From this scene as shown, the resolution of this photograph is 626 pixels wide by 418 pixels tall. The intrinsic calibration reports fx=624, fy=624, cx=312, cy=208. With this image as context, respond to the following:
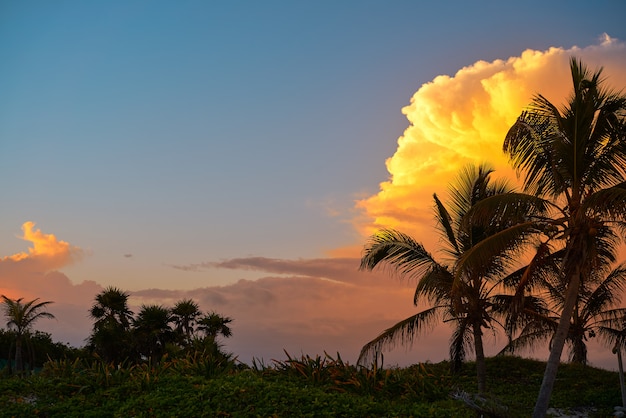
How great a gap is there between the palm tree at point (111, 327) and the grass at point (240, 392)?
21232mm

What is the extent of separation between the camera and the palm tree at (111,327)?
1569 inches

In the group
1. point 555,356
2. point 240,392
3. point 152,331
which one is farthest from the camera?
point 152,331

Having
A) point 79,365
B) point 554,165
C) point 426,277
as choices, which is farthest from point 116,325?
point 554,165

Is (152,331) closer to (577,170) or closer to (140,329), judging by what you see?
(140,329)

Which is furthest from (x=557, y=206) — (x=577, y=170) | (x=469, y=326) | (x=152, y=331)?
(x=152, y=331)

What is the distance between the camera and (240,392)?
14461 millimetres

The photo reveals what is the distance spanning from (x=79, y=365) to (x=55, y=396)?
9.44 feet

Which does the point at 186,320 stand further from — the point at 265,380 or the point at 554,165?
the point at 554,165

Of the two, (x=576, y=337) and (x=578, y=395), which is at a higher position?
(x=576, y=337)

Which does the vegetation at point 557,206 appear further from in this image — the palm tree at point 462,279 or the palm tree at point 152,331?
the palm tree at point 152,331

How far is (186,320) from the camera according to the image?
136ft

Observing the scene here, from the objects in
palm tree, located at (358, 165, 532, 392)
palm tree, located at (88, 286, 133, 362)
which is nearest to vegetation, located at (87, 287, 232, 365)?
palm tree, located at (88, 286, 133, 362)

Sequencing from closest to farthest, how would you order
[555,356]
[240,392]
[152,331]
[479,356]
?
[240,392] < [555,356] < [479,356] < [152,331]

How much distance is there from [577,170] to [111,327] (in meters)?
32.0
